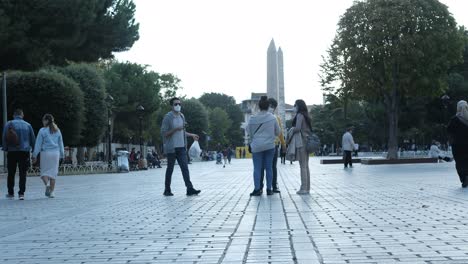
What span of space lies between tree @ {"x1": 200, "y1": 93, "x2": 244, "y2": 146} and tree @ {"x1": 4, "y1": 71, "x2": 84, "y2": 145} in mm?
112712

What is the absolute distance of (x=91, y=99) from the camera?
55156 millimetres

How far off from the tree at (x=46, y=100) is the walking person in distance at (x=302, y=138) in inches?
1322

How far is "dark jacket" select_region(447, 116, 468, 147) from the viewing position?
1474cm

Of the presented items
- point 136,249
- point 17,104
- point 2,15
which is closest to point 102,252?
point 136,249

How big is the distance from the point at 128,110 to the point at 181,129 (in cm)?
6667

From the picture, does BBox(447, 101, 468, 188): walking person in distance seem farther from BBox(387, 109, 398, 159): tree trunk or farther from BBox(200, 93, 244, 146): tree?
BBox(200, 93, 244, 146): tree

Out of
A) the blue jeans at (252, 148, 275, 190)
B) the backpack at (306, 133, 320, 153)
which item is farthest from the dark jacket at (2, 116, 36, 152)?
the backpack at (306, 133, 320, 153)

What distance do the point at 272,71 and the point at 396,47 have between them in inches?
1312

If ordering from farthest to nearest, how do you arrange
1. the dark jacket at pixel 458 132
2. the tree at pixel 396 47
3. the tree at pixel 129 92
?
the tree at pixel 129 92 → the tree at pixel 396 47 → the dark jacket at pixel 458 132

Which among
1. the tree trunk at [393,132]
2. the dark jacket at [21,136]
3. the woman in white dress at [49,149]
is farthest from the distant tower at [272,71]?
the woman in white dress at [49,149]

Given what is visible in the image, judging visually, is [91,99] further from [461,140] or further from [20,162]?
[461,140]

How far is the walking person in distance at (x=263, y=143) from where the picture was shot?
1286 centimetres

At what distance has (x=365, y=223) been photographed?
25.7 feet

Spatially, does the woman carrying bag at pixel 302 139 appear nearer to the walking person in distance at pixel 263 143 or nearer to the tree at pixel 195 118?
→ the walking person in distance at pixel 263 143
